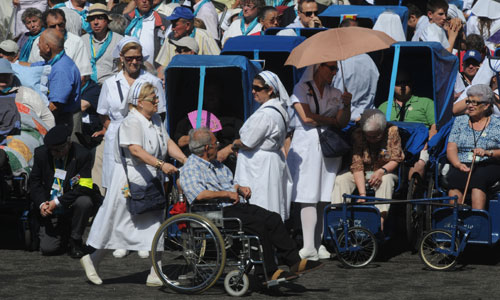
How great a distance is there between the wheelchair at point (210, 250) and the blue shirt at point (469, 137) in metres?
2.62

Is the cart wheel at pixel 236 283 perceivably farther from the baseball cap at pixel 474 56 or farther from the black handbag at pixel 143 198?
the baseball cap at pixel 474 56

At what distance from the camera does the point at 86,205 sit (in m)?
11.9

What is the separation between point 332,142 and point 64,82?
11.2ft

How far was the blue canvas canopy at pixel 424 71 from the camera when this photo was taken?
12.8 meters

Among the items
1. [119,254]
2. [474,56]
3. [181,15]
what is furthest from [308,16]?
[119,254]

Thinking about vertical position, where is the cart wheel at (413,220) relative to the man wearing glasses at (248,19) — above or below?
below

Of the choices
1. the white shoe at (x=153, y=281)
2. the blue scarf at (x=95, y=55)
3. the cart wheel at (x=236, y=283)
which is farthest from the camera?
the blue scarf at (x=95, y=55)

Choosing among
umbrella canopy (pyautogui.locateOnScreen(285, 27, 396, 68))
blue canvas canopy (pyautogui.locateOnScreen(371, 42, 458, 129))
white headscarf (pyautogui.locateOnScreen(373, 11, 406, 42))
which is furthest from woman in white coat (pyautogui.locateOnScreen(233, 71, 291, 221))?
white headscarf (pyautogui.locateOnScreen(373, 11, 406, 42))

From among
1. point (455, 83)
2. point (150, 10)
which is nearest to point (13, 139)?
point (150, 10)

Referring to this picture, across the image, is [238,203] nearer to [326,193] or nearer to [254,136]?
[254,136]

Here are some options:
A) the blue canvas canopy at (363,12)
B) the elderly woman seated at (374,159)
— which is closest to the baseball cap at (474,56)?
the blue canvas canopy at (363,12)

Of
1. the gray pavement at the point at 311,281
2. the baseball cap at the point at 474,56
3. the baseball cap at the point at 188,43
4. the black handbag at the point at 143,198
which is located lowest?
the gray pavement at the point at 311,281

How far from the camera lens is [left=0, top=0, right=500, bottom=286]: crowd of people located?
10.2m

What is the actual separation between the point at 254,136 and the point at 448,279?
2.10 meters
